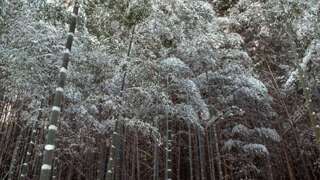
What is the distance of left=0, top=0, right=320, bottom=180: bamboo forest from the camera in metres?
4.96

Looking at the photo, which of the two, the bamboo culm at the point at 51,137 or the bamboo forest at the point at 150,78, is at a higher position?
the bamboo forest at the point at 150,78

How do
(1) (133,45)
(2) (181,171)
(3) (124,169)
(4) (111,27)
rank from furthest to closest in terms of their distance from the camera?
(2) (181,171), (3) (124,169), (1) (133,45), (4) (111,27)

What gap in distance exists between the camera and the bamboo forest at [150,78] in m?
4.96

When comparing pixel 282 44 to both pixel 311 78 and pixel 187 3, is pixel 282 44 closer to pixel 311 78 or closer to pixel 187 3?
pixel 311 78

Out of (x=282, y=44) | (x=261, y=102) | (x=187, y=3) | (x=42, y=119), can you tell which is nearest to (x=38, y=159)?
(x=42, y=119)

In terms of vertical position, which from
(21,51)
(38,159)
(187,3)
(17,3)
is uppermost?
(187,3)

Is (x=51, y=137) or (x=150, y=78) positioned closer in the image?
(x=51, y=137)

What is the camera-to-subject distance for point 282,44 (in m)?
8.49

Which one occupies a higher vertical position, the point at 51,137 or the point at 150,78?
the point at 150,78

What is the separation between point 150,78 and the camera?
19.0 ft

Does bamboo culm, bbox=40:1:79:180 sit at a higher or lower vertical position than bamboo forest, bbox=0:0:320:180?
lower

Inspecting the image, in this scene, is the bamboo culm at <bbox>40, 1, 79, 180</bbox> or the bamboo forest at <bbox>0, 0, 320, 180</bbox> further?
the bamboo forest at <bbox>0, 0, 320, 180</bbox>

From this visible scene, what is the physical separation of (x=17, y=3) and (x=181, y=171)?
6.63 meters

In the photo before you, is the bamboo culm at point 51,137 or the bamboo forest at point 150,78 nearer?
the bamboo culm at point 51,137
